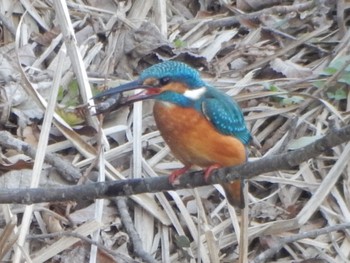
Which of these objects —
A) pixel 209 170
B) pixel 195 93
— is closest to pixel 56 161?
pixel 195 93

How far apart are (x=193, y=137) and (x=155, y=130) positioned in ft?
3.70

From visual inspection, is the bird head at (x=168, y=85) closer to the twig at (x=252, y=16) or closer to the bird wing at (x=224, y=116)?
the bird wing at (x=224, y=116)

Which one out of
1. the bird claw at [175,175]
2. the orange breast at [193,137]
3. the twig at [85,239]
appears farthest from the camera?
the twig at [85,239]

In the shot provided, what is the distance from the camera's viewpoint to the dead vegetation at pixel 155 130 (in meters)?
4.10

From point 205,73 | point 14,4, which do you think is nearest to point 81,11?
point 14,4

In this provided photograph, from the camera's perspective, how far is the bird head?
10.1 ft

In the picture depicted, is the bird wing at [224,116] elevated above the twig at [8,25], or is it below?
below

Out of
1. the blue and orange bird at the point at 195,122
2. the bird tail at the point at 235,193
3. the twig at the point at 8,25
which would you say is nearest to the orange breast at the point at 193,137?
the blue and orange bird at the point at 195,122

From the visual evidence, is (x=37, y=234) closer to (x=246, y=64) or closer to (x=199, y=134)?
(x=199, y=134)

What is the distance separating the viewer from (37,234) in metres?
4.09

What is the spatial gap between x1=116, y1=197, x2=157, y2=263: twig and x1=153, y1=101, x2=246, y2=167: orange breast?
Answer: 0.75 meters

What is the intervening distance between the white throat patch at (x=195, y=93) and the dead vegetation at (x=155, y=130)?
2.16 feet

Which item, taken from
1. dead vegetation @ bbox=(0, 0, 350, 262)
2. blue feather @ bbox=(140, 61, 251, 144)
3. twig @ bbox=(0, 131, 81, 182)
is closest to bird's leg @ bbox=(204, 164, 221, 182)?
blue feather @ bbox=(140, 61, 251, 144)

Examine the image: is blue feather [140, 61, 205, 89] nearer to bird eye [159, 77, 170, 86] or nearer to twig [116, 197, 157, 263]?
bird eye [159, 77, 170, 86]
